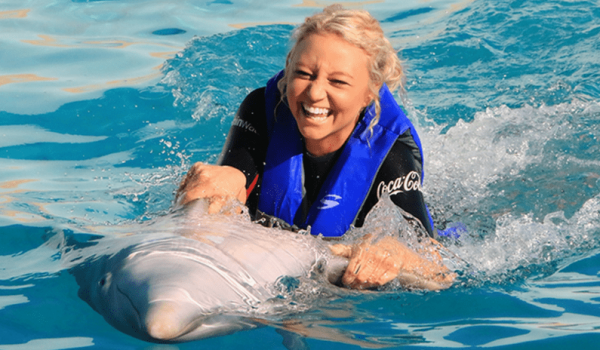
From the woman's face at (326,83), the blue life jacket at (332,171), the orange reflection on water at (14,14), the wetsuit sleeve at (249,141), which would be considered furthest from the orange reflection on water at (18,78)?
the woman's face at (326,83)

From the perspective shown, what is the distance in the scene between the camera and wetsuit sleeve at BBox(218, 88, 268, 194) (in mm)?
3650

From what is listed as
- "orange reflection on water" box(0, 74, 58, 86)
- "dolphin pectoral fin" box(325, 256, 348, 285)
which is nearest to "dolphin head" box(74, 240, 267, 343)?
"dolphin pectoral fin" box(325, 256, 348, 285)

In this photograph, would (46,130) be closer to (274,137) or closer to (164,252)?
(274,137)

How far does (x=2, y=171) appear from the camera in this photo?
471 centimetres

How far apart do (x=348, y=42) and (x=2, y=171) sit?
9.39ft

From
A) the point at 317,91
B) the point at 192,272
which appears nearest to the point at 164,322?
the point at 192,272

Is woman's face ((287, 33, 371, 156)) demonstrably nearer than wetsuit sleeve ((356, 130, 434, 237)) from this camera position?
Yes

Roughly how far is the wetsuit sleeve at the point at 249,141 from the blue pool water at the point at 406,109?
1.87 feet

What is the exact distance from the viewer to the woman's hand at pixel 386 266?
292 centimetres

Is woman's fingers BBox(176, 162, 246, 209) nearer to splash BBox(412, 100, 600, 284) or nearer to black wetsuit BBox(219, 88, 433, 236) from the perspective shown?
black wetsuit BBox(219, 88, 433, 236)

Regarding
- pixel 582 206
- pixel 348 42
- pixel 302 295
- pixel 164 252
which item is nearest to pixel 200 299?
pixel 164 252

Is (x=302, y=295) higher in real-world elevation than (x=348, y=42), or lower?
lower

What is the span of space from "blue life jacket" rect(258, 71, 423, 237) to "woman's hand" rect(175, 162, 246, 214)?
0.22 m

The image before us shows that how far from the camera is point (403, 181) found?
340 centimetres
